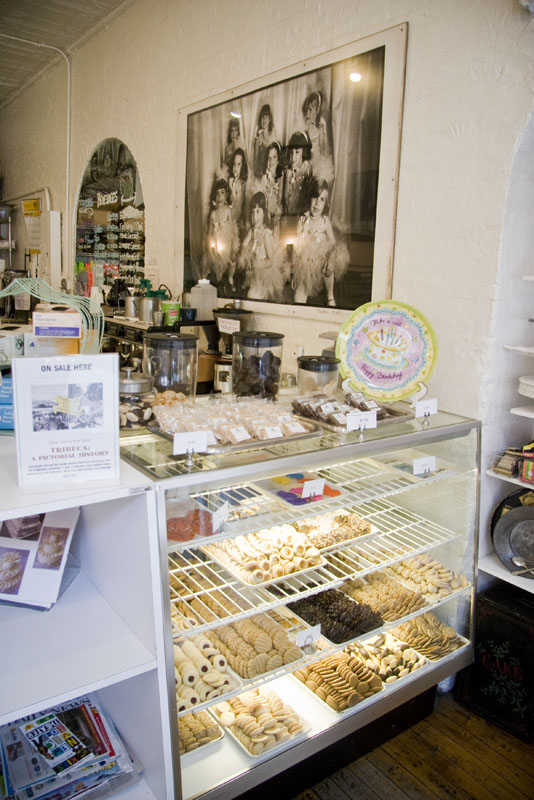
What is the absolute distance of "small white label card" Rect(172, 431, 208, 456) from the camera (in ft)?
5.11

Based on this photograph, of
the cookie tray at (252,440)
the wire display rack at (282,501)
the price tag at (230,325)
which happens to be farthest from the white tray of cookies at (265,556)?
the price tag at (230,325)

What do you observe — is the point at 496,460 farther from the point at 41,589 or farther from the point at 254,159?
the point at 254,159

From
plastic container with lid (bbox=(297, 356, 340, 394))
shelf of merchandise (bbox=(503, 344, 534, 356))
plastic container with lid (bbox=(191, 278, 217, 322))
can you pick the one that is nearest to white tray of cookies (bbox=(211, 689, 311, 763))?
plastic container with lid (bbox=(297, 356, 340, 394))

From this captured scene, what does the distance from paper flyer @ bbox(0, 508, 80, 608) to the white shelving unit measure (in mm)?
49

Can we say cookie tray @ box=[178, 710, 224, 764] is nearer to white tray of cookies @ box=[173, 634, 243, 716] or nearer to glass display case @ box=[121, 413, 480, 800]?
glass display case @ box=[121, 413, 480, 800]

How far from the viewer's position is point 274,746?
184cm

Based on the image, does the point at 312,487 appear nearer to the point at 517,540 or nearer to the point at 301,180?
the point at 517,540

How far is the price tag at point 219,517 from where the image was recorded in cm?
167

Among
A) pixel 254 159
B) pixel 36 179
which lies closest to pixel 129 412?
pixel 254 159

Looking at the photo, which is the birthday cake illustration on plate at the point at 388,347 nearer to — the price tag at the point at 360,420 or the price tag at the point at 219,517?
the price tag at the point at 360,420

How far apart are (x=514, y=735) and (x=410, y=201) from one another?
7.35 ft

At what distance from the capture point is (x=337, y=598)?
2199mm

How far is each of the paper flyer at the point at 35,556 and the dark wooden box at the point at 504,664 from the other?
166 centimetres

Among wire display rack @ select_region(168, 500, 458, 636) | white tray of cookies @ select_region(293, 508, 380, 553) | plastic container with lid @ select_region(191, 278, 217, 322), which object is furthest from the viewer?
plastic container with lid @ select_region(191, 278, 217, 322)
